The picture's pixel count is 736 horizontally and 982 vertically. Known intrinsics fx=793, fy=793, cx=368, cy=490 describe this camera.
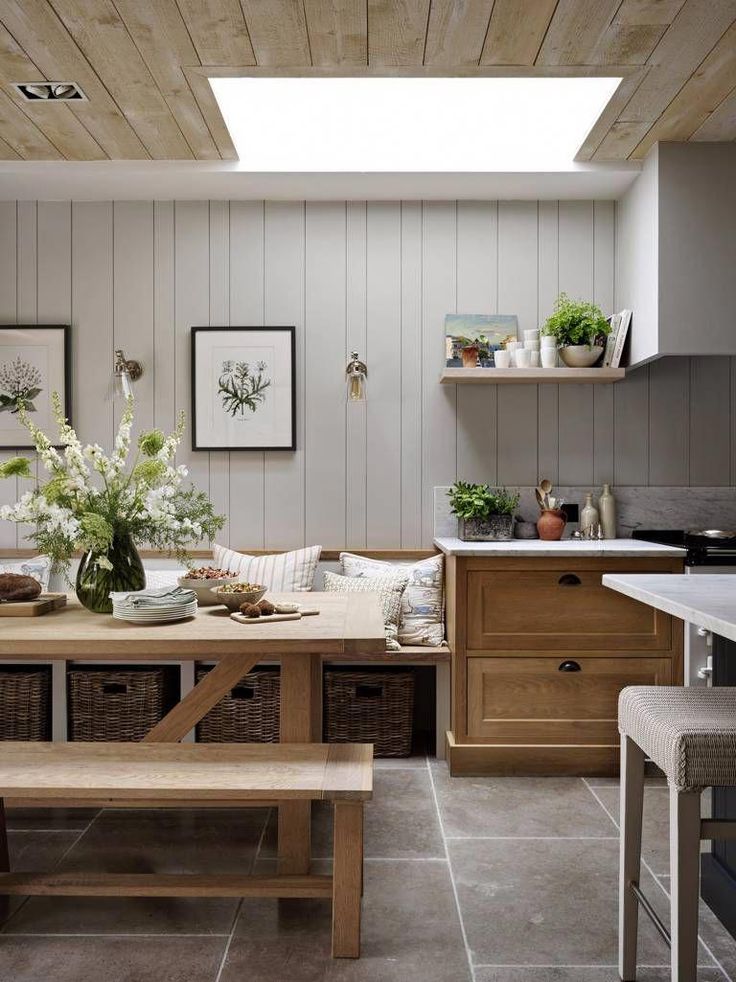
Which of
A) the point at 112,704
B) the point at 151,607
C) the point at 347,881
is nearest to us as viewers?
the point at 347,881

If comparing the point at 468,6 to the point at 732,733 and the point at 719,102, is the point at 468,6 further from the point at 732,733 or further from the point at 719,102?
the point at 732,733

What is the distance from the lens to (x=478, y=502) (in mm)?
3637

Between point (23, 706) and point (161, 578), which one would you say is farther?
point (161, 578)

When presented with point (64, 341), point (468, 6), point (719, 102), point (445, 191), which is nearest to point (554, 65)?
point (468, 6)

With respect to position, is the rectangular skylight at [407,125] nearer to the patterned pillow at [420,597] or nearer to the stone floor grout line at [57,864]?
the patterned pillow at [420,597]

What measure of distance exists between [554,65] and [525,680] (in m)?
2.35

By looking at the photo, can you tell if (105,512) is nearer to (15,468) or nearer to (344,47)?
(15,468)

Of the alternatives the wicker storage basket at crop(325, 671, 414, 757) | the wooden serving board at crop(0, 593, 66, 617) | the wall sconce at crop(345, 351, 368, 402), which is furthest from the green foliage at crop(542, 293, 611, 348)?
the wooden serving board at crop(0, 593, 66, 617)

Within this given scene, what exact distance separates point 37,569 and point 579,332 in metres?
2.74

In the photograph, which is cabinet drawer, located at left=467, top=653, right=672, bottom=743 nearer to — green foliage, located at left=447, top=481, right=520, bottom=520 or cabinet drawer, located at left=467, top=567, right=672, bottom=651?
cabinet drawer, located at left=467, top=567, right=672, bottom=651

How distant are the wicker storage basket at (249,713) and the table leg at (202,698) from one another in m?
1.05

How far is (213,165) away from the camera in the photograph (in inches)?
142

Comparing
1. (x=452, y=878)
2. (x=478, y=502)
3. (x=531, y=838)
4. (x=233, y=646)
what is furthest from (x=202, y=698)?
(x=478, y=502)

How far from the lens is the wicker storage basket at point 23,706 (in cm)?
347
